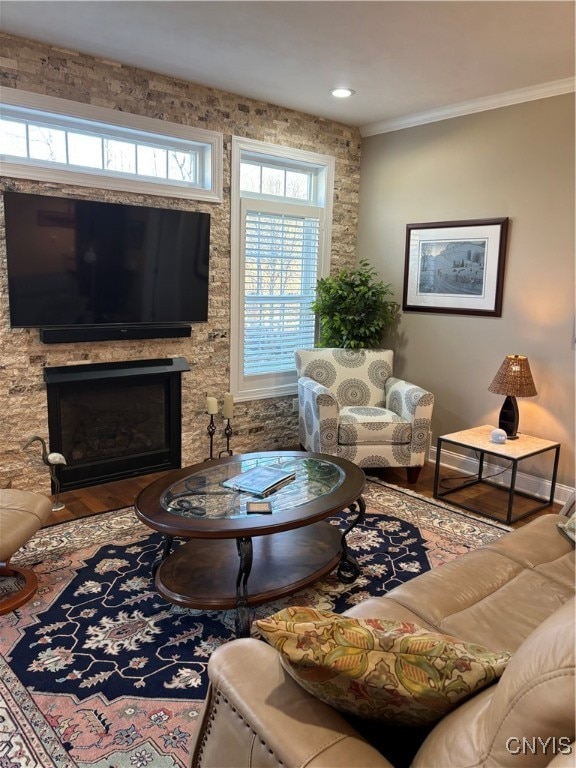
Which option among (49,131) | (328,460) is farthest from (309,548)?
(49,131)

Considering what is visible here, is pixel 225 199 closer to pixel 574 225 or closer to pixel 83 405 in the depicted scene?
pixel 83 405

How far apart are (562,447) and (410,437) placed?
1047 mm

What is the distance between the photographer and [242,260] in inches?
182

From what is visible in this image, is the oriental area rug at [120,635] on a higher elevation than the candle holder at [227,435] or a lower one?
lower

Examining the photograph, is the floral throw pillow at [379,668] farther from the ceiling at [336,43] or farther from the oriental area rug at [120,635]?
the ceiling at [336,43]

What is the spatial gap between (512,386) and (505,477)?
0.85 meters

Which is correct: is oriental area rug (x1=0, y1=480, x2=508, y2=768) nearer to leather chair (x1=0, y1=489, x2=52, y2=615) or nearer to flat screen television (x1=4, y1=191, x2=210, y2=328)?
leather chair (x1=0, y1=489, x2=52, y2=615)

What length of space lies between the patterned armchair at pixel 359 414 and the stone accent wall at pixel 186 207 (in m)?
0.59

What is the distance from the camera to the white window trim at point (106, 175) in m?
3.46

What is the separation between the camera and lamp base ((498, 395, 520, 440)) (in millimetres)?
3953

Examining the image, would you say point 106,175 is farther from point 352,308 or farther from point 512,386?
point 512,386

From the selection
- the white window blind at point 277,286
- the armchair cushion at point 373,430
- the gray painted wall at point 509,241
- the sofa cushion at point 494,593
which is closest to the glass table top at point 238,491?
the sofa cushion at point 494,593

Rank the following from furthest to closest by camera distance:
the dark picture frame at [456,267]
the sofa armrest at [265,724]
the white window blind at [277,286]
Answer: the white window blind at [277,286] < the dark picture frame at [456,267] < the sofa armrest at [265,724]

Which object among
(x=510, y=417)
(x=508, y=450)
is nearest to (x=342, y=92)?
(x=510, y=417)
